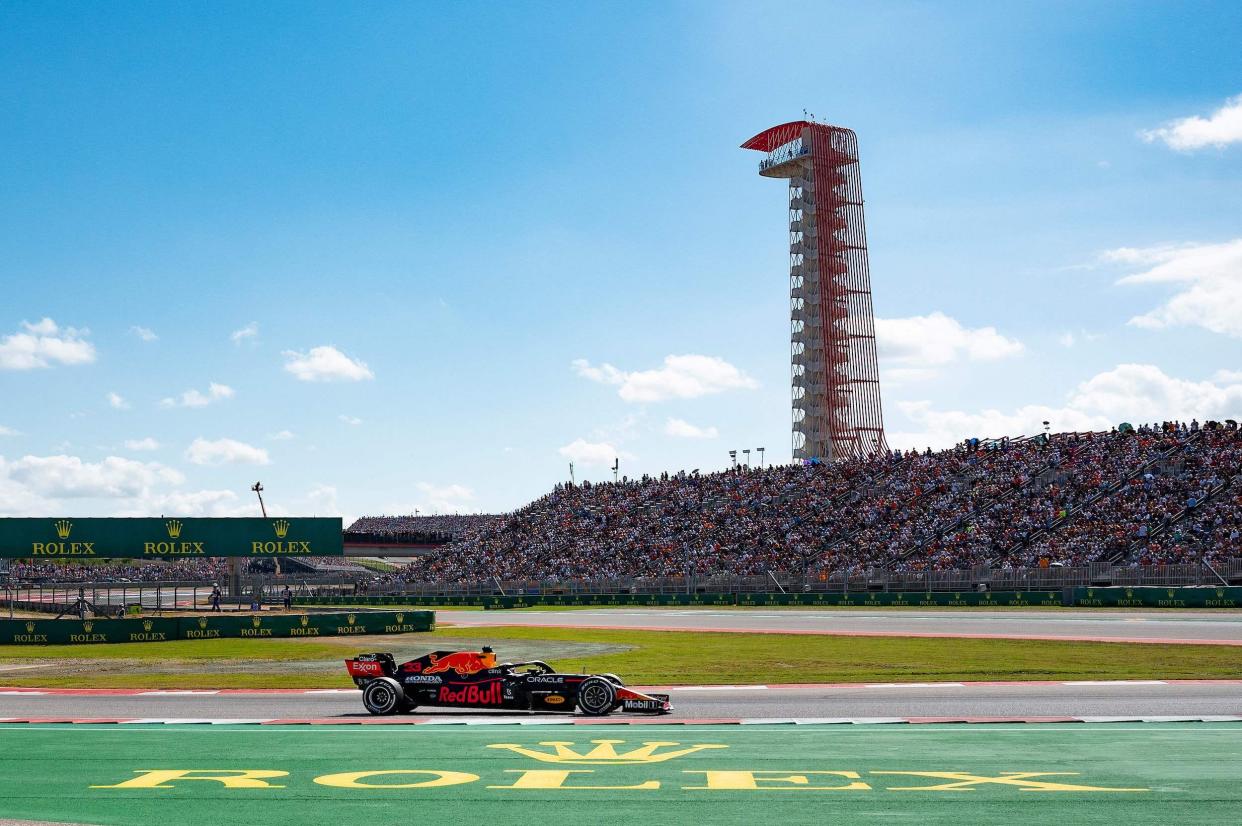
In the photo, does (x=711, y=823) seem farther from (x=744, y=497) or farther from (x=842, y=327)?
(x=842, y=327)

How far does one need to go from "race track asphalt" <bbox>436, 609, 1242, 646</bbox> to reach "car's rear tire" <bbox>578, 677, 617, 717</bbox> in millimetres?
18224

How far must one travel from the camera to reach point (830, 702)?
18844 mm

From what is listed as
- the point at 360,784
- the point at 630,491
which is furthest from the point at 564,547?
the point at 360,784

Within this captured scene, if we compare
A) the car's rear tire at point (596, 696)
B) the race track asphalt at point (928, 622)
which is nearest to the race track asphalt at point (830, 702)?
the car's rear tire at point (596, 696)

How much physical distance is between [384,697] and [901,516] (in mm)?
43686

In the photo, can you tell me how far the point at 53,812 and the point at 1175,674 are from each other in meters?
19.1

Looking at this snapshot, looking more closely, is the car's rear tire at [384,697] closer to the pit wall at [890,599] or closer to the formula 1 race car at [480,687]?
the formula 1 race car at [480,687]

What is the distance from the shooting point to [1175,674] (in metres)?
22.1

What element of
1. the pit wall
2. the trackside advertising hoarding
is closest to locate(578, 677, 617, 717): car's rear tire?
the pit wall

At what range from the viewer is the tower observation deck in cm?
8675

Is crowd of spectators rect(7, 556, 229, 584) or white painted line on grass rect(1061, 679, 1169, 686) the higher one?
crowd of spectators rect(7, 556, 229, 584)

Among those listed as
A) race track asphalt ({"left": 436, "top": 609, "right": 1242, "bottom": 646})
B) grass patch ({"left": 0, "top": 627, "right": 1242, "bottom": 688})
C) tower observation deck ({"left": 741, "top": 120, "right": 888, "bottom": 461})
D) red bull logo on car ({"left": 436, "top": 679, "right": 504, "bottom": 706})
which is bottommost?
race track asphalt ({"left": 436, "top": 609, "right": 1242, "bottom": 646})

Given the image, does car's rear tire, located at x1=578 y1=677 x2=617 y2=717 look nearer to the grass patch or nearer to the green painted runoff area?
the green painted runoff area

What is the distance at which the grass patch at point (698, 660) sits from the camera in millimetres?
23438
